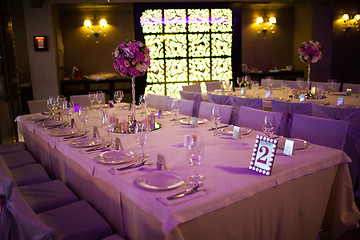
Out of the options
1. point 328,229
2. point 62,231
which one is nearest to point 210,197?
point 62,231

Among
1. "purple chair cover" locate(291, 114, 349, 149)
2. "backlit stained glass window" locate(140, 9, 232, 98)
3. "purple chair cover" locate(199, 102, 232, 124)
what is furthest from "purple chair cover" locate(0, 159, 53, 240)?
"backlit stained glass window" locate(140, 9, 232, 98)

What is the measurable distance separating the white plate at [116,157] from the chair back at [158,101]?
2677mm

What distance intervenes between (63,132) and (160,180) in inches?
62.0

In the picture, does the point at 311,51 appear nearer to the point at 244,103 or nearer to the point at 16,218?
the point at 244,103

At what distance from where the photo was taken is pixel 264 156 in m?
1.83

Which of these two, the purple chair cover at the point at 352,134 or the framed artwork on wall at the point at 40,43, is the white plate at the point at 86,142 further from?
the framed artwork on wall at the point at 40,43

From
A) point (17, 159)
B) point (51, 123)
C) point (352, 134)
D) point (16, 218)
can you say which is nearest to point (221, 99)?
point (352, 134)

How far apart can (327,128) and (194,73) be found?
5988 mm

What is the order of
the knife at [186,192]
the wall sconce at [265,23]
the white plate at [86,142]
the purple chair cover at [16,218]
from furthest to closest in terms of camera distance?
the wall sconce at [265,23], the white plate at [86,142], the knife at [186,192], the purple chair cover at [16,218]

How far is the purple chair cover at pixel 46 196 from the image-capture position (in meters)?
2.34

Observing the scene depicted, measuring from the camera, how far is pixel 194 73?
8406 mm

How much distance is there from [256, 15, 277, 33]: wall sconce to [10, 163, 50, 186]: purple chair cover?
8.00m

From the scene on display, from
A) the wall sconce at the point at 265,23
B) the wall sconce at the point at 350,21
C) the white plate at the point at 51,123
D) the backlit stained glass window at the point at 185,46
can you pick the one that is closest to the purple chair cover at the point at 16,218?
the white plate at the point at 51,123

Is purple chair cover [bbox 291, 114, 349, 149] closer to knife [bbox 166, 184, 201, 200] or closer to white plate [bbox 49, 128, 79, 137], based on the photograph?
knife [bbox 166, 184, 201, 200]
